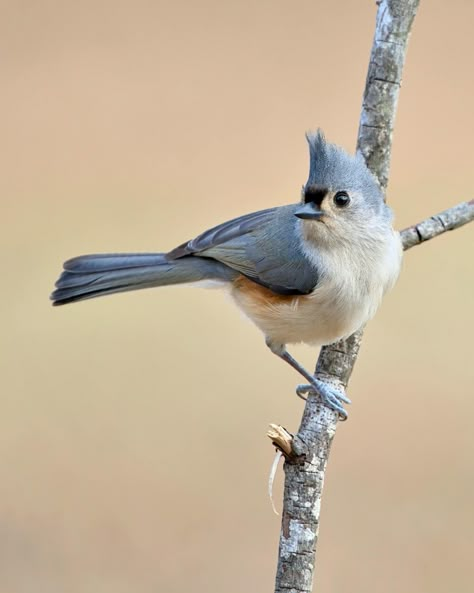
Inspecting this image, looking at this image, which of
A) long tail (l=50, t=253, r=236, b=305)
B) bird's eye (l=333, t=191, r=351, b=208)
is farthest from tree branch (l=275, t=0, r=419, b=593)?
long tail (l=50, t=253, r=236, b=305)

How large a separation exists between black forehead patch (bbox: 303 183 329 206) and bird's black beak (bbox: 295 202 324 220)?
0.01 metres

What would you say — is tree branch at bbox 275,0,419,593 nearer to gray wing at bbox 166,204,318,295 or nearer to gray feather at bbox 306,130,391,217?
gray feather at bbox 306,130,391,217

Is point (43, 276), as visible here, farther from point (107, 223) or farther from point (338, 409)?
point (338, 409)

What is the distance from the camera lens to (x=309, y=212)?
2412mm

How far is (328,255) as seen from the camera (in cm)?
253

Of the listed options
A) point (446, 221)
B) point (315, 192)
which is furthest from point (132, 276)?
point (446, 221)

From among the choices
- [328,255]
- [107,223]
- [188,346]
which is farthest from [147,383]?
[328,255]

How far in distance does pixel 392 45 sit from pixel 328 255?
560 mm

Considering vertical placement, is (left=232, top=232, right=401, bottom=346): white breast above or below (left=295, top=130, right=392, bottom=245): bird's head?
below

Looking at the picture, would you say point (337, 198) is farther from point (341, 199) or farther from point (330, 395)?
point (330, 395)

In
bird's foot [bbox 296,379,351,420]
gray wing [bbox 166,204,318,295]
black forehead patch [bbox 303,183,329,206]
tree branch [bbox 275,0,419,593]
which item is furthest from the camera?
gray wing [bbox 166,204,318,295]

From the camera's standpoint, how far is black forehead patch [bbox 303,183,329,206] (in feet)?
7.95

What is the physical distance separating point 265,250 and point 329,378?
Answer: 409mm

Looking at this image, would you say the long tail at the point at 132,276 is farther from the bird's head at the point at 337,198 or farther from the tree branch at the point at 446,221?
the tree branch at the point at 446,221
